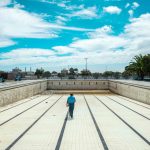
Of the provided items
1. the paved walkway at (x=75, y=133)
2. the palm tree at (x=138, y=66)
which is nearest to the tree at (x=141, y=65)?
the palm tree at (x=138, y=66)

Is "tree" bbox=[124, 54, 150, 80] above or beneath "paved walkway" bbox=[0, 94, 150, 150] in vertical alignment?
above

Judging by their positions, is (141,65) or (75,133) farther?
(141,65)

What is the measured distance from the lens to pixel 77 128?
1368cm

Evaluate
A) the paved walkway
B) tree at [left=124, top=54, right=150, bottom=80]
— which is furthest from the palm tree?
the paved walkway

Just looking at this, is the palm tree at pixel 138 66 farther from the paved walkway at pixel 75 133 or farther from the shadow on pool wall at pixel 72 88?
the paved walkway at pixel 75 133

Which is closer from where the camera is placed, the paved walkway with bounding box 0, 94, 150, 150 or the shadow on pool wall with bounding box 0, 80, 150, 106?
the paved walkway with bounding box 0, 94, 150, 150

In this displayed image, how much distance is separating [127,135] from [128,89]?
21585 millimetres

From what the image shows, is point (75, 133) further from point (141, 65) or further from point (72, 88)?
point (141, 65)

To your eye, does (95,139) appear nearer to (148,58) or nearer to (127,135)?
(127,135)

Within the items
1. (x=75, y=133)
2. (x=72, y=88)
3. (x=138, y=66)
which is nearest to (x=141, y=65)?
(x=138, y=66)

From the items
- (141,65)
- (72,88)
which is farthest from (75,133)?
(141,65)

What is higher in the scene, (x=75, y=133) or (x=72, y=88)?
(x=72, y=88)

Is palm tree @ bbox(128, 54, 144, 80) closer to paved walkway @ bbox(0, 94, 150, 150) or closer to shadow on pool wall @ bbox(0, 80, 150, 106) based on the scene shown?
shadow on pool wall @ bbox(0, 80, 150, 106)

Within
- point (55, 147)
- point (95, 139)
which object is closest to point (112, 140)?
point (95, 139)
